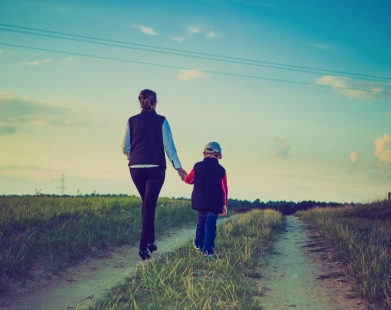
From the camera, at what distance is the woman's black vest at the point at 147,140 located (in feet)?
24.2

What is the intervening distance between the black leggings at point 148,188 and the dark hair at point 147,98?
3.66ft

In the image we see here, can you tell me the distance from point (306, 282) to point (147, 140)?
3604 millimetres

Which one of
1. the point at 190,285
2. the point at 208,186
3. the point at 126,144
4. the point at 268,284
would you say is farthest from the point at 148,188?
the point at 268,284

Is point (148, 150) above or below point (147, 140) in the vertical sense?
below

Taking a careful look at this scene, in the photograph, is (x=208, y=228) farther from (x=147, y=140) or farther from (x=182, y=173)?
(x=147, y=140)

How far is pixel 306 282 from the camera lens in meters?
7.08

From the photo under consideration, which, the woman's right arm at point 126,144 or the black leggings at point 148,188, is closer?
the black leggings at point 148,188

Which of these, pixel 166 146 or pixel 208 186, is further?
pixel 208 186

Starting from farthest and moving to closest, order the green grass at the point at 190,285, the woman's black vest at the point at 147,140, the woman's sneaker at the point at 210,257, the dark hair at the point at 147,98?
the woman's sneaker at the point at 210,257
the dark hair at the point at 147,98
the woman's black vest at the point at 147,140
the green grass at the point at 190,285

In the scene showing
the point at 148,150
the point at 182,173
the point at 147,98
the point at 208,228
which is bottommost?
the point at 208,228

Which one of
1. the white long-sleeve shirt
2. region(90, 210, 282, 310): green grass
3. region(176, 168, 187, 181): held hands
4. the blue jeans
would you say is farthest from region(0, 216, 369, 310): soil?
the white long-sleeve shirt

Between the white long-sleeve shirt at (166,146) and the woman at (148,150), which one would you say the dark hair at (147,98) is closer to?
the woman at (148,150)

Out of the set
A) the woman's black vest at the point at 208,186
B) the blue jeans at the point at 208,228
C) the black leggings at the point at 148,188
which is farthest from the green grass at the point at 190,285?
the woman's black vest at the point at 208,186

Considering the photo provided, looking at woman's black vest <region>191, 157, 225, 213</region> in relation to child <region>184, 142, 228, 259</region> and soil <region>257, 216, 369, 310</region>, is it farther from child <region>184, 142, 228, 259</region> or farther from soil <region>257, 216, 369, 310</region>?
soil <region>257, 216, 369, 310</region>
